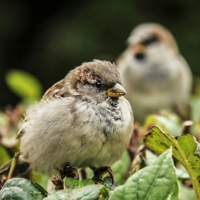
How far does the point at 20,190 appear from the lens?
809 mm

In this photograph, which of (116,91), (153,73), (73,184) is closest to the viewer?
(73,184)

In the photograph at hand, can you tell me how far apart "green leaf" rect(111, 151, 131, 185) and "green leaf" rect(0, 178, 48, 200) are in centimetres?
45

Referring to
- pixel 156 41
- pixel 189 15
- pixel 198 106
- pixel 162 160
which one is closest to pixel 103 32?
pixel 189 15

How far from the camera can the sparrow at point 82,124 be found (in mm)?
1118

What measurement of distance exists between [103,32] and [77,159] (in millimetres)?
3546

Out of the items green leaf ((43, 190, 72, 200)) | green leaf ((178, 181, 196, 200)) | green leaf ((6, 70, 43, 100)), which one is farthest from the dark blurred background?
green leaf ((43, 190, 72, 200))

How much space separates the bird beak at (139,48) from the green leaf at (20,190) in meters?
2.30

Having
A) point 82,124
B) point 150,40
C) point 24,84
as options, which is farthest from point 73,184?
point 150,40

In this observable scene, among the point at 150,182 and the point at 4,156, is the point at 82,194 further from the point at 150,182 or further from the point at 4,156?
the point at 4,156

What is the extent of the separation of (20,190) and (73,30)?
3.79 meters

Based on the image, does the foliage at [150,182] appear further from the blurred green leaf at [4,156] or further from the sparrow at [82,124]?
the blurred green leaf at [4,156]

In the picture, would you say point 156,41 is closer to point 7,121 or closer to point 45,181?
point 7,121

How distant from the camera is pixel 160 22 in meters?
4.67

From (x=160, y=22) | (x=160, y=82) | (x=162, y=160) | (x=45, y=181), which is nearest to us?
(x=162, y=160)
